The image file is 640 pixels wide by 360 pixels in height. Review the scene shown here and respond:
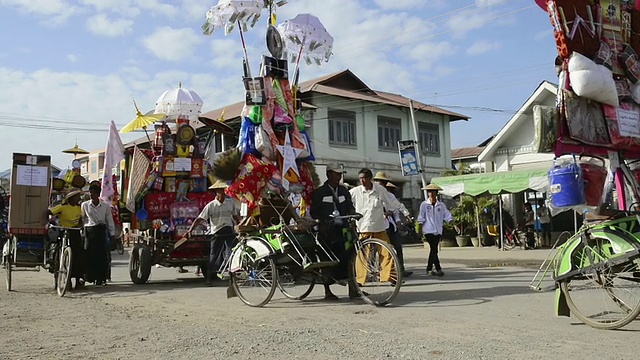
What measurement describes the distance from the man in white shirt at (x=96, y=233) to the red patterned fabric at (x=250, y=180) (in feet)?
7.85

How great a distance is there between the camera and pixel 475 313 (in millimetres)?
6941

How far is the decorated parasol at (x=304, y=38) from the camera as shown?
11.9 meters

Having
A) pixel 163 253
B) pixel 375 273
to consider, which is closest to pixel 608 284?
pixel 375 273

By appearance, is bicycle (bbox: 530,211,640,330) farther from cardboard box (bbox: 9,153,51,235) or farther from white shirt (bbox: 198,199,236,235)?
cardboard box (bbox: 9,153,51,235)

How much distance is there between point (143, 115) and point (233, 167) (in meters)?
5.25

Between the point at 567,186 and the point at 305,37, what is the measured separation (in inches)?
271

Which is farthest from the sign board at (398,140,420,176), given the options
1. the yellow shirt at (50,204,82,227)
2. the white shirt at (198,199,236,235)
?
the yellow shirt at (50,204,82,227)

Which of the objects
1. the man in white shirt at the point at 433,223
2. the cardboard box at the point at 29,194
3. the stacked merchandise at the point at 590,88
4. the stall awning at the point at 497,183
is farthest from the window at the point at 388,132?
the stacked merchandise at the point at 590,88

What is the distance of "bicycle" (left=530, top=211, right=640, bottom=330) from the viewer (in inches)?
220

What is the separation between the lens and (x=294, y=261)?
8109 millimetres

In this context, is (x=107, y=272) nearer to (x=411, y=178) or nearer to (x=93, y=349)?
(x=93, y=349)

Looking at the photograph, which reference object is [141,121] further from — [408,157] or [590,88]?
[408,157]

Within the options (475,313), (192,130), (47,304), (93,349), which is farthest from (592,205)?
(192,130)

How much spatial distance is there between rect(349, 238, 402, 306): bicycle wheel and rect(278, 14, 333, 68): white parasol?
5.29 meters
